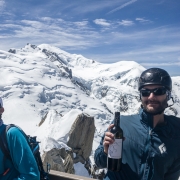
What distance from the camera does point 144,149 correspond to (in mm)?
3027

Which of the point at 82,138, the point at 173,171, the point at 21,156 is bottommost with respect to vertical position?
the point at 82,138

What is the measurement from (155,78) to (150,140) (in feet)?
2.41

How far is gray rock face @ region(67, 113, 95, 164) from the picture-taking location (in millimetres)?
16828

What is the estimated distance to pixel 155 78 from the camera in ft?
10.4

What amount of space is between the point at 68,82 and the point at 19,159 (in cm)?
13800

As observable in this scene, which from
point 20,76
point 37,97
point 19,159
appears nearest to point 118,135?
point 19,159

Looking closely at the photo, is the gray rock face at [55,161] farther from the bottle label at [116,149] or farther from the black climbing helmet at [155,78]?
the black climbing helmet at [155,78]

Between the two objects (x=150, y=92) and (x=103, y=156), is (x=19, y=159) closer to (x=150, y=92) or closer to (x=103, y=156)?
(x=103, y=156)

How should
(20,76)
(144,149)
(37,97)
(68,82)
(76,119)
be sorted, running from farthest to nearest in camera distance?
1. (68,82)
2. (20,76)
3. (37,97)
4. (76,119)
5. (144,149)

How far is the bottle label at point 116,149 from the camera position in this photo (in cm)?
293

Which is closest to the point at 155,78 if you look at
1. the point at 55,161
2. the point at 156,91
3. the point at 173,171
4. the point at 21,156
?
the point at 156,91

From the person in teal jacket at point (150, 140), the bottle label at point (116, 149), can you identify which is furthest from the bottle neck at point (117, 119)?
the bottle label at point (116, 149)

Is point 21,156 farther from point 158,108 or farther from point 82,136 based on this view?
point 82,136

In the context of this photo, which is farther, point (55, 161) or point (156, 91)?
point (55, 161)
